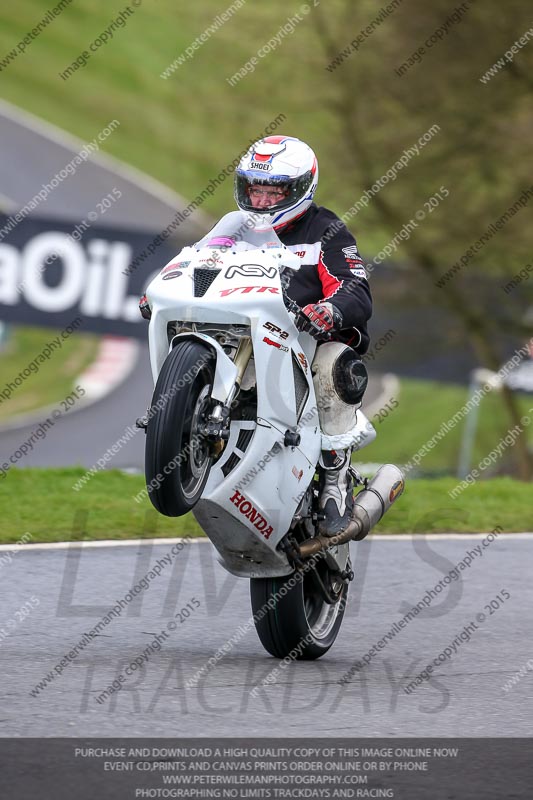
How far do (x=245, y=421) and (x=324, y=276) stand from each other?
0.84 meters

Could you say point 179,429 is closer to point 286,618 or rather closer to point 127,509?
point 286,618

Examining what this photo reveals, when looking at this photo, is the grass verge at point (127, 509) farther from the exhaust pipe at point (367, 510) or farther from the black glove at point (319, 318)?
the black glove at point (319, 318)

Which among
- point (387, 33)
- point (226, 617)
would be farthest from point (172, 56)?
point (226, 617)

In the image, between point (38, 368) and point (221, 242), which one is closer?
point (221, 242)

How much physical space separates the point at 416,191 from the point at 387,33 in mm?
2909

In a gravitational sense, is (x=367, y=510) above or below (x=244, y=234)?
below

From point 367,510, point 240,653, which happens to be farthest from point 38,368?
point 367,510

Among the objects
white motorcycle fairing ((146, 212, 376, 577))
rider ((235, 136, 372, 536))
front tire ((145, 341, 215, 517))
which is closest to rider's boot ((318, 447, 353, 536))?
rider ((235, 136, 372, 536))

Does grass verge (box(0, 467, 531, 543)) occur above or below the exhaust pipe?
below

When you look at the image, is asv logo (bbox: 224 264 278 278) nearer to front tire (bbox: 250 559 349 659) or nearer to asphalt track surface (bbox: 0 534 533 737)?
front tire (bbox: 250 559 349 659)
